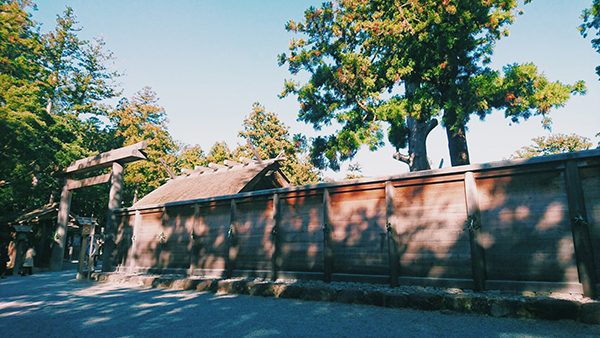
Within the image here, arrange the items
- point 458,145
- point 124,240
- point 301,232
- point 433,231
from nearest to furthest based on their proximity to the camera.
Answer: point 433,231 < point 301,232 < point 124,240 < point 458,145

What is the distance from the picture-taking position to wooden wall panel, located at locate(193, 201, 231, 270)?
26.1ft

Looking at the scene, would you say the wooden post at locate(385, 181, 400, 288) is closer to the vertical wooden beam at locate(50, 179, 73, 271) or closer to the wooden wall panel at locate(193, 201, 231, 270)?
the wooden wall panel at locate(193, 201, 231, 270)

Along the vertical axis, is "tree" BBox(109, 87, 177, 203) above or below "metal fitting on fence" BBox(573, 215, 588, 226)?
above

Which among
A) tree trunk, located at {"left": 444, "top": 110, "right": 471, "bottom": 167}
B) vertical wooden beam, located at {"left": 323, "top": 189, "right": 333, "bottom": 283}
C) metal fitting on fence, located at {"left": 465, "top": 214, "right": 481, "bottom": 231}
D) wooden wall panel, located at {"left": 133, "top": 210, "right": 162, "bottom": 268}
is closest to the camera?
metal fitting on fence, located at {"left": 465, "top": 214, "right": 481, "bottom": 231}

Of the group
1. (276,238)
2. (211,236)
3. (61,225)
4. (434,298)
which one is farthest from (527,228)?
(61,225)

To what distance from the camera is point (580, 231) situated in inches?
169

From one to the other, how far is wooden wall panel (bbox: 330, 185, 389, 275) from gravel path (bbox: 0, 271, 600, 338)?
3.01 feet

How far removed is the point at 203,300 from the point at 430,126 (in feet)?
39.5

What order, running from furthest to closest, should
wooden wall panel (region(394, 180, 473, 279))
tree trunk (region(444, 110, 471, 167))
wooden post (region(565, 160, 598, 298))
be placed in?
tree trunk (region(444, 110, 471, 167)), wooden wall panel (region(394, 180, 473, 279)), wooden post (region(565, 160, 598, 298))

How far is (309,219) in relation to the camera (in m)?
6.70

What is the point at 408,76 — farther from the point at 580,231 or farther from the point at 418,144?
the point at 580,231

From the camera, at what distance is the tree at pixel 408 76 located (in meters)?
11.7

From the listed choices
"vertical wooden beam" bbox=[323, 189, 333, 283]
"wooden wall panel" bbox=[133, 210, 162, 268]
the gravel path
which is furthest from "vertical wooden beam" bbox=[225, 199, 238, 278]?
"wooden wall panel" bbox=[133, 210, 162, 268]

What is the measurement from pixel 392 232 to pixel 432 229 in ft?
2.20
